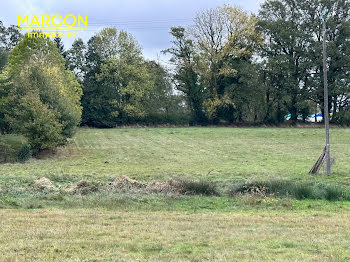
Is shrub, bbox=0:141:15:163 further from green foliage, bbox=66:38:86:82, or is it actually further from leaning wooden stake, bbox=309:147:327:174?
green foliage, bbox=66:38:86:82

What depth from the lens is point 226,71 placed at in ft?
181

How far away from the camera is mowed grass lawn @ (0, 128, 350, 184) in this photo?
1822 centimetres

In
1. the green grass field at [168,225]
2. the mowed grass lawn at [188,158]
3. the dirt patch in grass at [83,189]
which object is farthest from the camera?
the mowed grass lawn at [188,158]

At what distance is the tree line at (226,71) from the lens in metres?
53.7

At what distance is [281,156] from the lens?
26156mm

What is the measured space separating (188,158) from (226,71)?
31.2 m

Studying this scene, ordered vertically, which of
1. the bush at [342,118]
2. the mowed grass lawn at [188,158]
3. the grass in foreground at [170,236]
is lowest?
the mowed grass lawn at [188,158]

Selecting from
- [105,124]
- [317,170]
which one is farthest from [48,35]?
[317,170]

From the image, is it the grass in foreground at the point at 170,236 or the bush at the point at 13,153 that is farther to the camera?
the bush at the point at 13,153

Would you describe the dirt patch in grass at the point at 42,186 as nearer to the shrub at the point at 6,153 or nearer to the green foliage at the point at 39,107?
the shrub at the point at 6,153

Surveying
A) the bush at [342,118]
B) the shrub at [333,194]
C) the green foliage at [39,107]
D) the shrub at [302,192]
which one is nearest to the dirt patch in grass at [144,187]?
the shrub at [302,192]

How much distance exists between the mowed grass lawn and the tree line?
38.9ft

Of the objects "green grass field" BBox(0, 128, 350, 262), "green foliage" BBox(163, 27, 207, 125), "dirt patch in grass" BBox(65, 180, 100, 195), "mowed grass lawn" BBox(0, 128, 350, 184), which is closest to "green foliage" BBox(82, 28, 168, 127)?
"green foliage" BBox(163, 27, 207, 125)

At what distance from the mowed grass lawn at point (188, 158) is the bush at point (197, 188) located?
12.1 ft
